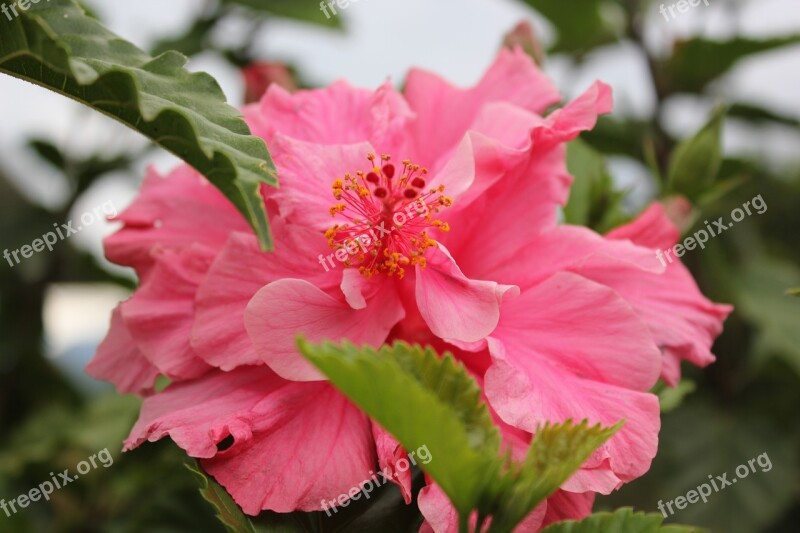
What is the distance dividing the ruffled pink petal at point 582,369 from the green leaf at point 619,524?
0.07 feet

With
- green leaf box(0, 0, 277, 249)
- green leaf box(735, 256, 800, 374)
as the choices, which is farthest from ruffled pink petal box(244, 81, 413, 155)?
green leaf box(735, 256, 800, 374)

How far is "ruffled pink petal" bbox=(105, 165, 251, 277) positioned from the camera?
2.28 feet

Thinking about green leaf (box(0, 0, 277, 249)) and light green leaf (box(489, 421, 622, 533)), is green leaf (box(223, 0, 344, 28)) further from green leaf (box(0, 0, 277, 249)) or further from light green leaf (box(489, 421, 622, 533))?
light green leaf (box(489, 421, 622, 533))

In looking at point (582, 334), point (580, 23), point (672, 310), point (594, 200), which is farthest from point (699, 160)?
point (580, 23)

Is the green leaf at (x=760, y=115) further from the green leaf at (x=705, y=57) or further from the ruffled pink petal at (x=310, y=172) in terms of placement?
the ruffled pink petal at (x=310, y=172)

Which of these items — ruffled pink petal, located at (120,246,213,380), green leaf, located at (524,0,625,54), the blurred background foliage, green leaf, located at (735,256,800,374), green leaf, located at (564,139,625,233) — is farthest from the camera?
green leaf, located at (524,0,625,54)

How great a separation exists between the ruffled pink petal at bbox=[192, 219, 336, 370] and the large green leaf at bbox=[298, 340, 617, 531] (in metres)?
0.16

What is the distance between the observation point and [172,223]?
71cm

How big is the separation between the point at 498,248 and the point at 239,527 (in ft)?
0.98

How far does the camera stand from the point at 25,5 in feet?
1.85

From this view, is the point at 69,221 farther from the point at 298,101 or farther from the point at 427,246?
the point at 427,246

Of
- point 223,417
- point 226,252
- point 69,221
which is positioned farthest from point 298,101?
point 69,221

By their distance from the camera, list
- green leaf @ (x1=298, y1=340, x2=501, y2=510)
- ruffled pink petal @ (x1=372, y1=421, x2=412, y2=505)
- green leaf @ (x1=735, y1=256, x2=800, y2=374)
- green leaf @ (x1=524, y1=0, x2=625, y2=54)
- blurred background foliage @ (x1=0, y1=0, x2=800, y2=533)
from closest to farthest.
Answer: green leaf @ (x1=298, y1=340, x2=501, y2=510) < ruffled pink petal @ (x1=372, y1=421, x2=412, y2=505) < blurred background foliage @ (x1=0, y1=0, x2=800, y2=533) < green leaf @ (x1=735, y1=256, x2=800, y2=374) < green leaf @ (x1=524, y1=0, x2=625, y2=54)

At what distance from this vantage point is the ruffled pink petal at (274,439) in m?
0.55
